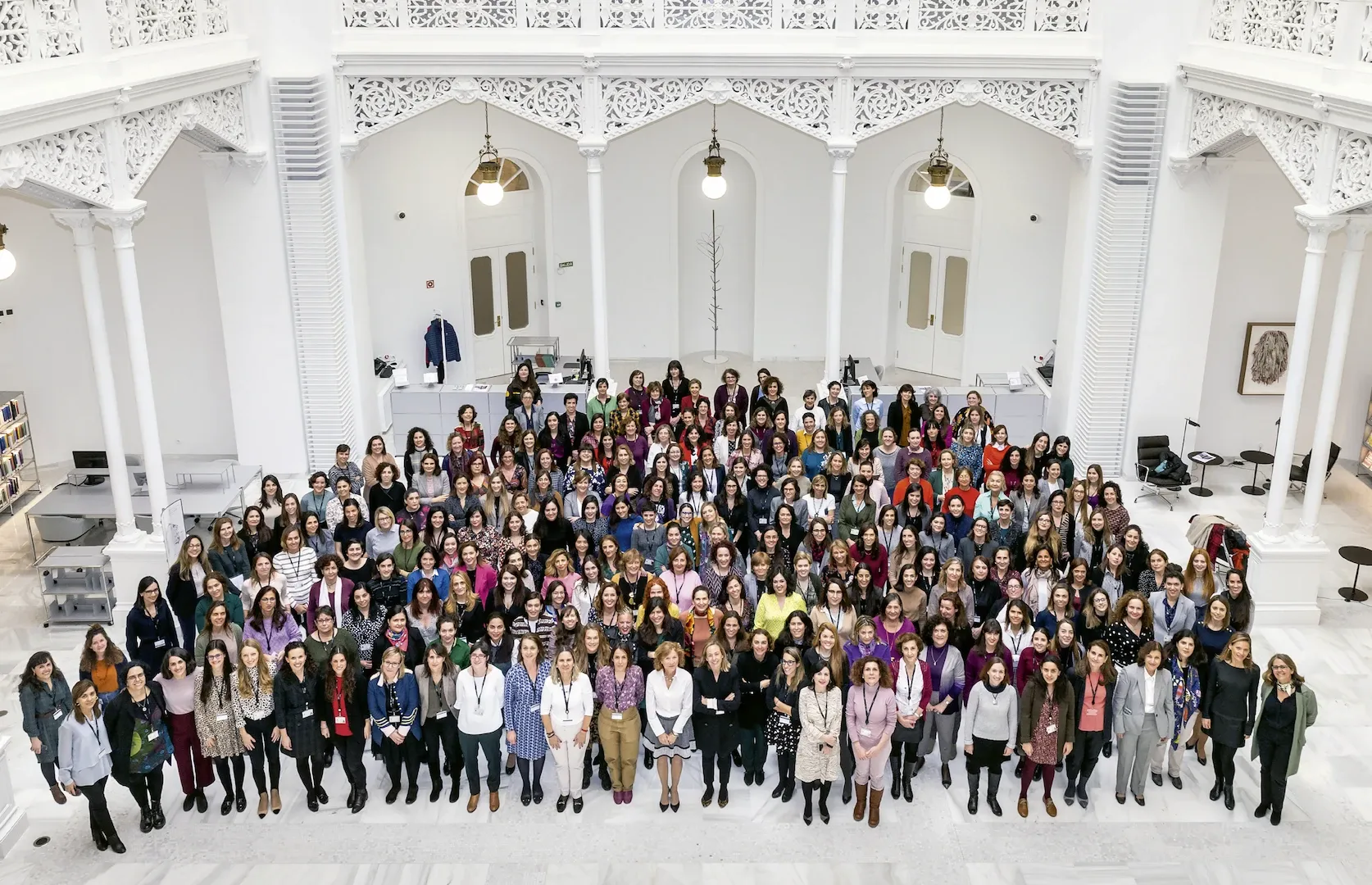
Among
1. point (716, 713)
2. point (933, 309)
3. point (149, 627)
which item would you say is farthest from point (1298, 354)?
point (149, 627)

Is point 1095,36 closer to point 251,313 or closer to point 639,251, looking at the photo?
point 639,251

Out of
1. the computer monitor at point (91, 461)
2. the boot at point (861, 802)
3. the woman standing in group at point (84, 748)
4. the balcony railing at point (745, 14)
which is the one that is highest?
the balcony railing at point (745, 14)

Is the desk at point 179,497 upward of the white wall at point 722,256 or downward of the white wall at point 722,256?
downward

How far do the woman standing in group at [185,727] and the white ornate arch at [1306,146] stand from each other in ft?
28.8

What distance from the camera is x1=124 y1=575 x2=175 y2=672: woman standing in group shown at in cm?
839

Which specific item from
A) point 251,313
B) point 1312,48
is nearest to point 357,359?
point 251,313

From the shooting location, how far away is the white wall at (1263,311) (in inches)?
527

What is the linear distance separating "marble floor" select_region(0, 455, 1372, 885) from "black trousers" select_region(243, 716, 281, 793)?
0.82ft

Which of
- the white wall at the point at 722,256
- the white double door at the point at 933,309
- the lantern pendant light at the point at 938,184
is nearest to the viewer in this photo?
the lantern pendant light at the point at 938,184

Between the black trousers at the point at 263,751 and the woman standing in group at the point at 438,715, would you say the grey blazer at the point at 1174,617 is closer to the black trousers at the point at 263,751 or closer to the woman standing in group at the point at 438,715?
the woman standing in group at the point at 438,715

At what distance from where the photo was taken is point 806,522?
1003 centimetres

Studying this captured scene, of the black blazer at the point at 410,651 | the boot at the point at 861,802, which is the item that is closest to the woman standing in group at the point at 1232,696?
the boot at the point at 861,802

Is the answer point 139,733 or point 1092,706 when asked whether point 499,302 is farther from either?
point 1092,706

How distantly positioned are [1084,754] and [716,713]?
2.42 meters
